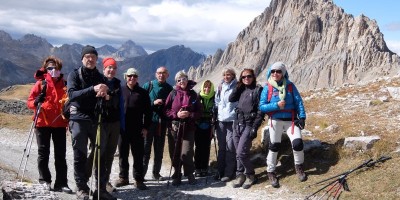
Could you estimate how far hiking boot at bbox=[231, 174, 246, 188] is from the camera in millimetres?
12522

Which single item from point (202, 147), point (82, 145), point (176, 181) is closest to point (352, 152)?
point (202, 147)

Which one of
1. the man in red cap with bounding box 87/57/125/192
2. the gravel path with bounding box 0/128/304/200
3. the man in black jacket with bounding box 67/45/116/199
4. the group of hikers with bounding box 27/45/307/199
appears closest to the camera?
the man in black jacket with bounding box 67/45/116/199

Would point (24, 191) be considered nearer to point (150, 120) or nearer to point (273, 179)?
point (150, 120)

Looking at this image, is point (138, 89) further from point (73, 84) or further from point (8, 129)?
point (8, 129)

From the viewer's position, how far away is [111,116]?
10.6 m

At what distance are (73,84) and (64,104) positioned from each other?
0.80 meters

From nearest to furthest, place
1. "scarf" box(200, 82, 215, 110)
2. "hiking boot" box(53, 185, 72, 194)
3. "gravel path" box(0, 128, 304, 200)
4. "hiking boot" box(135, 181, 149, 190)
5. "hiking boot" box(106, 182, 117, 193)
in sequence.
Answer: "hiking boot" box(53, 185, 72, 194) < "gravel path" box(0, 128, 304, 200) < "hiking boot" box(106, 182, 117, 193) < "hiking boot" box(135, 181, 149, 190) < "scarf" box(200, 82, 215, 110)

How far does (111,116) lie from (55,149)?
1.94 meters

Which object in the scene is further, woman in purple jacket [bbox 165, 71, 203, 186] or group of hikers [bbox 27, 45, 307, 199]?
woman in purple jacket [bbox 165, 71, 203, 186]

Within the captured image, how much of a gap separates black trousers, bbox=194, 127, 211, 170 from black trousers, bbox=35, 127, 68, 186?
4.89 metres

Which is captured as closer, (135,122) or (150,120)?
(135,122)

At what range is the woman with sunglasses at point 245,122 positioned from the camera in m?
12.3

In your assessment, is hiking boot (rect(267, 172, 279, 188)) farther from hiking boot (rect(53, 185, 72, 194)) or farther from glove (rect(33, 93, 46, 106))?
glove (rect(33, 93, 46, 106))

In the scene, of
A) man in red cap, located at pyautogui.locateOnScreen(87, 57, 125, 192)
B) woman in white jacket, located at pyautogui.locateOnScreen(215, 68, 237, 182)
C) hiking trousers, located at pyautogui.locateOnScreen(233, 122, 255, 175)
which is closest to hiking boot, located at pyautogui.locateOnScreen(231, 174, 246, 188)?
hiking trousers, located at pyautogui.locateOnScreen(233, 122, 255, 175)
